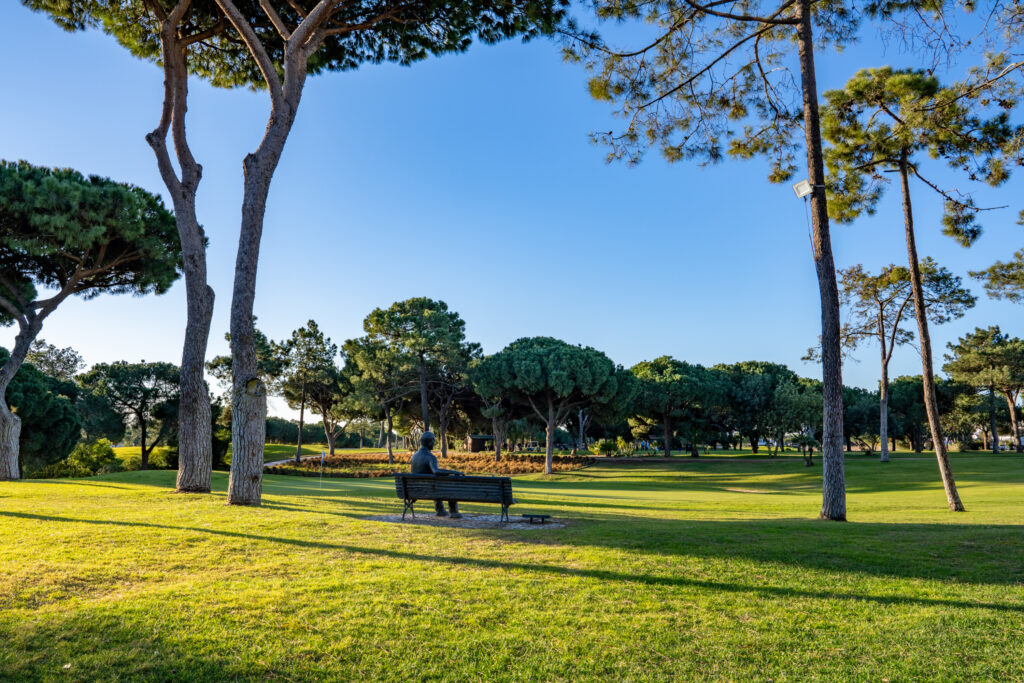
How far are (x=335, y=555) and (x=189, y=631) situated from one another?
2291 mm

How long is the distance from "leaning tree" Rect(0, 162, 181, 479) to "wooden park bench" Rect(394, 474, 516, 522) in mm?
14204

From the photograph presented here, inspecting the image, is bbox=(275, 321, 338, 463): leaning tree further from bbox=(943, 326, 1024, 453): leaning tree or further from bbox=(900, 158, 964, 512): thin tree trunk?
bbox=(943, 326, 1024, 453): leaning tree

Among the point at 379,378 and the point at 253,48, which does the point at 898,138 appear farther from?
the point at 379,378

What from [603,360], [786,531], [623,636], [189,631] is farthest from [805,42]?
[603,360]

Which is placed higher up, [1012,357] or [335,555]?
[1012,357]

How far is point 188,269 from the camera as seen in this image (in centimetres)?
1429

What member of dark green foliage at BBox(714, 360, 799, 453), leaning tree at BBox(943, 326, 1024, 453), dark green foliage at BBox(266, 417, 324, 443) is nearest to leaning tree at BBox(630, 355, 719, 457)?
dark green foliage at BBox(714, 360, 799, 453)

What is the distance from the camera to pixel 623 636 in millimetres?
4324

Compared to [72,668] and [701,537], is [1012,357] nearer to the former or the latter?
[701,537]

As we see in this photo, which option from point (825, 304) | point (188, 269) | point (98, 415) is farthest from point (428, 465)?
point (98, 415)

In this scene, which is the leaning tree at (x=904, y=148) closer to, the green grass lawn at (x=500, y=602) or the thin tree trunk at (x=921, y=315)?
the thin tree trunk at (x=921, y=315)

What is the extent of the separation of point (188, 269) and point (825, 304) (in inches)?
570

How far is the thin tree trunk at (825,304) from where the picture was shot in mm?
10711

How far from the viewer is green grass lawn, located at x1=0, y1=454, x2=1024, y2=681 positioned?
390 cm
